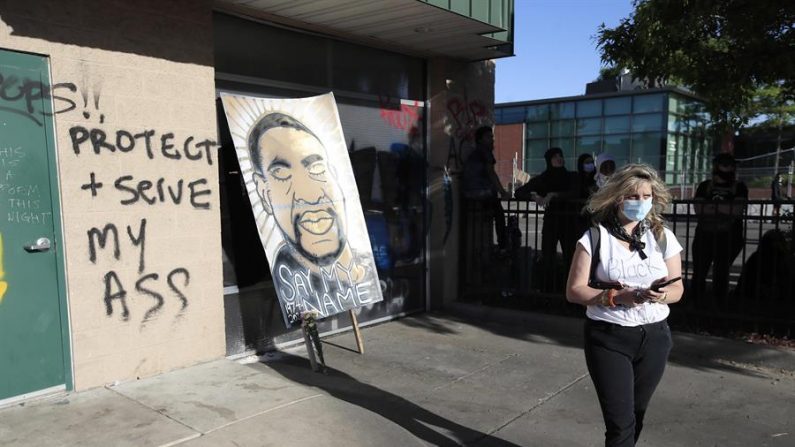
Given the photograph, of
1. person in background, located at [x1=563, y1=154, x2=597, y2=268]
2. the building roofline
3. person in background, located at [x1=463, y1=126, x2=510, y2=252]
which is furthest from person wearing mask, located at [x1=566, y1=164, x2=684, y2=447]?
the building roofline

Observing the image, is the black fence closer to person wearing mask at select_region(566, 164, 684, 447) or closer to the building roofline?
person wearing mask at select_region(566, 164, 684, 447)

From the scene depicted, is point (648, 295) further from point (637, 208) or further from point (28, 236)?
point (28, 236)

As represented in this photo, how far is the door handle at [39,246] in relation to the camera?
3828 mm

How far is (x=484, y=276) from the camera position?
24.5 ft

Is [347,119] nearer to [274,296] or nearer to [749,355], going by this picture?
[274,296]

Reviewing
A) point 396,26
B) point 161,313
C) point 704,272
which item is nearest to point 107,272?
point 161,313

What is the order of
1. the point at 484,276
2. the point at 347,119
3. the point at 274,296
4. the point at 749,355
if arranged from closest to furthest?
1. the point at 749,355
2. the point at 274,296
3. the point at 347,119
4. the point at 484,276

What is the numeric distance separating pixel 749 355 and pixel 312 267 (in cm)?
379

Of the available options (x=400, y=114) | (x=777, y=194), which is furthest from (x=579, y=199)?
(x=777, y=194)

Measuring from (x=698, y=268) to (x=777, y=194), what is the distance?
14.3 meters

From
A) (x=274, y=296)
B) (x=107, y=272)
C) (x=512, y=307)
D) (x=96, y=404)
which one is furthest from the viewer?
(x=512, y=307)

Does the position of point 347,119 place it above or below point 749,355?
above

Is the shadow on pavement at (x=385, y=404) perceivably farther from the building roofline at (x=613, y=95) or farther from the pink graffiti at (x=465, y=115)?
the building roofline at (x=613, y=95)

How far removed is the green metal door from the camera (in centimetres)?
373
